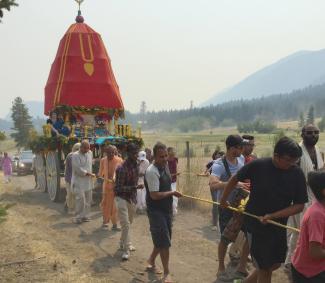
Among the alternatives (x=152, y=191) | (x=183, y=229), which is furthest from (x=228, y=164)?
(x=183, y=229)

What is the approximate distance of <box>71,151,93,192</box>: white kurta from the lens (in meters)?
9.07

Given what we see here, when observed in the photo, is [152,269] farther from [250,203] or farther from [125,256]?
[250,203]

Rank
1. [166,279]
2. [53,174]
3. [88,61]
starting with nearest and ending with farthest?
[166,279]
[53,174]
[88,61]

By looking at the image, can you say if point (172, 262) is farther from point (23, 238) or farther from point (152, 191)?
point (23, 238)

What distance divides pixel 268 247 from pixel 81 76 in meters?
10.5

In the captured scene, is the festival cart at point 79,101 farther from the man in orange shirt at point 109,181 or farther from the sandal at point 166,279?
the sandal at point 166,279

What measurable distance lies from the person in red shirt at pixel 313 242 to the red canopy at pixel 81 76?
34.8ft

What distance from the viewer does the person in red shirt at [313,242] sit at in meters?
3.09

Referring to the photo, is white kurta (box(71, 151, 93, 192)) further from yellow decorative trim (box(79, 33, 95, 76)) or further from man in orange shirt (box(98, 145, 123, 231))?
yellow decorative trim (box(79, 33, 95, 76))

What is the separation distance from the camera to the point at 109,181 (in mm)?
8359

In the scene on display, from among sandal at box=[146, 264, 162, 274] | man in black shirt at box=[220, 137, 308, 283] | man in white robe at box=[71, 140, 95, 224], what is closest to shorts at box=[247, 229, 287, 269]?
man in black shirt at box=[220, 137, 308, 283]

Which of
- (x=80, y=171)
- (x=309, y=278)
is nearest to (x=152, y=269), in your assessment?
(x=309, y=278)

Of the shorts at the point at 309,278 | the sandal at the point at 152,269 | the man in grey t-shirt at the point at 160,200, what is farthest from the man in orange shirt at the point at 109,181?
the shorts at the point at 309,278

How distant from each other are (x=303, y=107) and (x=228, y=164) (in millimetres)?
164292
